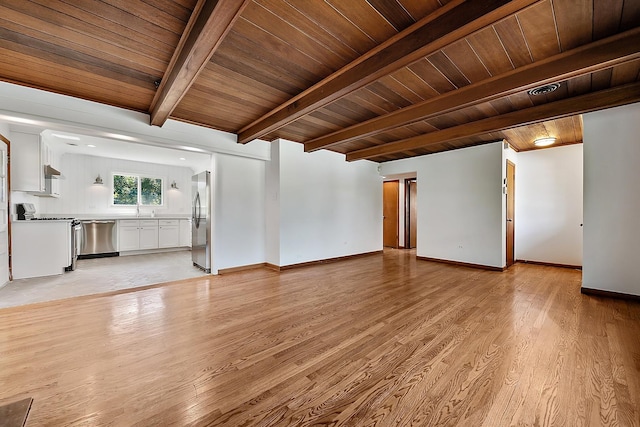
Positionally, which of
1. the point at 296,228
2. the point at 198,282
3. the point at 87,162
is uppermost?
the point at 87,162

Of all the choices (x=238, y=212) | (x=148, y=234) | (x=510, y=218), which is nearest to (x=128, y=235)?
(x=148, y=234)

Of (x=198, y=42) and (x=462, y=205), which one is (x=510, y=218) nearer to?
(x=462, y=205)

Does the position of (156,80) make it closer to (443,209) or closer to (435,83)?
(435,83)

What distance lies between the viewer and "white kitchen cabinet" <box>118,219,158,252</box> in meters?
6.53

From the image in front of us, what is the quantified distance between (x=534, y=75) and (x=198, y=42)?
3005mm

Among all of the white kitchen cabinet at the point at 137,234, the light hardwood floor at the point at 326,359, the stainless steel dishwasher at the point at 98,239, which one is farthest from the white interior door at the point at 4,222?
the white kitchen cabinet at the point at 137,234

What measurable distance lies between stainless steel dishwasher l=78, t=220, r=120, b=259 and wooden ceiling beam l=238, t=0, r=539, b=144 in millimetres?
6286

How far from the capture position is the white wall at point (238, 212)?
467 centimetres

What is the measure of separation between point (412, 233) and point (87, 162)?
9.33 m

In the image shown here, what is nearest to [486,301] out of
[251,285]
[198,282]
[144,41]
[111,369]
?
[251,285]

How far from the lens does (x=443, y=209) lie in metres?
5.79

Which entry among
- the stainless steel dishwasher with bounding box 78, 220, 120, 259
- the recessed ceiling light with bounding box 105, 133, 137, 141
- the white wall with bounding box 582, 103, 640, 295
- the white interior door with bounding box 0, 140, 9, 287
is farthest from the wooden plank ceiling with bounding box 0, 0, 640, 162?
the stainless steel dishwasher with bounding box 78, 220, 120, 259

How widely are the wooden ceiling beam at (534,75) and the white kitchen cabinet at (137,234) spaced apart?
673 centimetres

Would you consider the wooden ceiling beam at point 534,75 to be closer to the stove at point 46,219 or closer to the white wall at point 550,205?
the white wall at point 550,205
